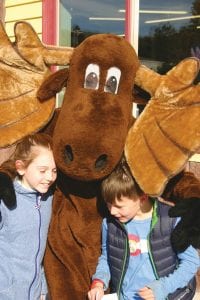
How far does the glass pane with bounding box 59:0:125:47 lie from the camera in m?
5.55

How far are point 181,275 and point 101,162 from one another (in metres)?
0.70

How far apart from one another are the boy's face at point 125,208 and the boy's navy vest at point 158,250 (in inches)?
3.0

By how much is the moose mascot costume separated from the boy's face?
0.42 ft

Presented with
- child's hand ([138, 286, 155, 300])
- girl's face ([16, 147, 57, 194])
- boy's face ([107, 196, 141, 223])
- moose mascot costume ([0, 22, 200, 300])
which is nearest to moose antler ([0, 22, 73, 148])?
moose mascot costume ([0, 22, 200, 300])

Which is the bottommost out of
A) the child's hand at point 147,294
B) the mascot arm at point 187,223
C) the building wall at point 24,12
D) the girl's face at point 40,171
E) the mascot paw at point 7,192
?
the child's hand at point 147,294

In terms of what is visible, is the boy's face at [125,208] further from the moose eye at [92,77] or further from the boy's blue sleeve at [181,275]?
the moose eye at [92,77]

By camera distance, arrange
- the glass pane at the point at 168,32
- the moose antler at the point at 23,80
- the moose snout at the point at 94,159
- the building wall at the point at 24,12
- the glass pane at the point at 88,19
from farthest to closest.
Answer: the building wall at the point at 24,12 → the glass pane at the point at 88,19 → the glass pane at the point at 168,32 → the moose antler at the point at 23,80 → the moose snout at the point at 94,159

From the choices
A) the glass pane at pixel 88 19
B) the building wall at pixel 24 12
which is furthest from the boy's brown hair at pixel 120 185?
the building wall at pixel 24 12

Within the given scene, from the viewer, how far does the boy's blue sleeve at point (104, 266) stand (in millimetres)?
2947

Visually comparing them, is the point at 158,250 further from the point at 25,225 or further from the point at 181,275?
the point at 25,225

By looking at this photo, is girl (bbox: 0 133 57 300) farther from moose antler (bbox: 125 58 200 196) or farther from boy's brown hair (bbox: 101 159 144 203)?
moose antler (bbox: 125 58 200 196)

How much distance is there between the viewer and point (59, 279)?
308 centimetres

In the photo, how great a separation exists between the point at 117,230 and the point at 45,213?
0.41m

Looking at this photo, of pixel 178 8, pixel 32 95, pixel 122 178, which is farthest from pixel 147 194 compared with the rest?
pixel 178 8
